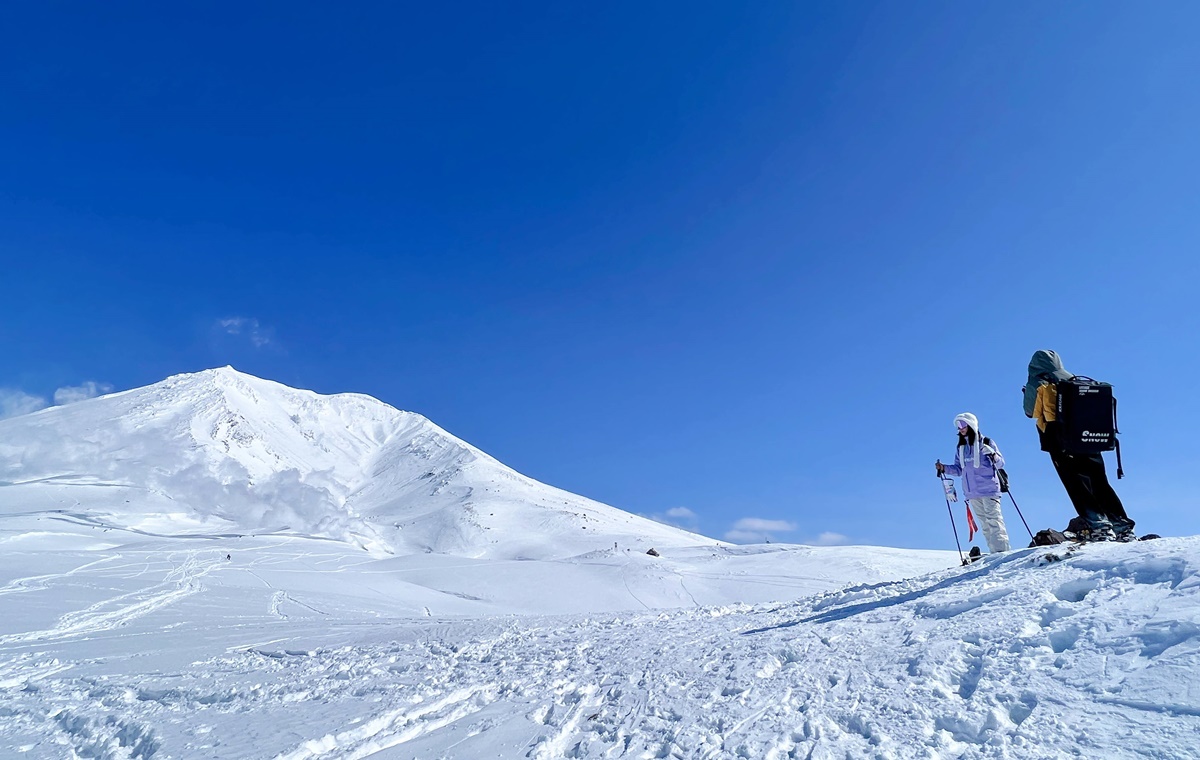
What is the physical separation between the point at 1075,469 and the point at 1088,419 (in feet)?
2.42

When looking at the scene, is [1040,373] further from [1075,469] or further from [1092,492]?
[1092,492]

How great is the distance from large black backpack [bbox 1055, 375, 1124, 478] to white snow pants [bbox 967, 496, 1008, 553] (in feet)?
5.61

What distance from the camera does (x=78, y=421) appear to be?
296 ft

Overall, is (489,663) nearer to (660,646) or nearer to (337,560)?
(660,646)

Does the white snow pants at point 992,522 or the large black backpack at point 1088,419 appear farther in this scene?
the white snow pants at point 992,522

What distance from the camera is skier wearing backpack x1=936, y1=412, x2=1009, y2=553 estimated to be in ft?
32.2

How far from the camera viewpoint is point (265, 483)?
271 feet

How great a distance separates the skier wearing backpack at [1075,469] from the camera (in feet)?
26.6

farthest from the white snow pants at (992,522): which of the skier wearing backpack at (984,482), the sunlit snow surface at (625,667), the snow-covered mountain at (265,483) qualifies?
the snow-covered mountain at (265,483)

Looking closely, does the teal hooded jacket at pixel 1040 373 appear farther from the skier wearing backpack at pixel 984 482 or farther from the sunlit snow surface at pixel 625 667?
the sunlit snow surface at pixel 625 667

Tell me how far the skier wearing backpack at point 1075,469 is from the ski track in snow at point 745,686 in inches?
52.3

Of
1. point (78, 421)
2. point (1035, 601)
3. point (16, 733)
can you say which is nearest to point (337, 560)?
point (16, 733)

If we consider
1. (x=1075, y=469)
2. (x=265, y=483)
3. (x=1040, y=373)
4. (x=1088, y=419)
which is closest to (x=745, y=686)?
(x=1075, y=469)

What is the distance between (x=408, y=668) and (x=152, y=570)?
23744mm
